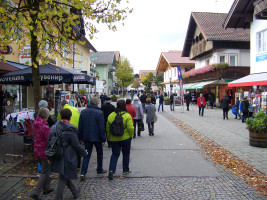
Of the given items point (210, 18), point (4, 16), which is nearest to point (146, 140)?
point (4, 16)

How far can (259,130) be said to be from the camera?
8.23 meters

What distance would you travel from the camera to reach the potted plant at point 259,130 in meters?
8.19

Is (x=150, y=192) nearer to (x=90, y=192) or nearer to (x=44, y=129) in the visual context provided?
(x=90, y=192)

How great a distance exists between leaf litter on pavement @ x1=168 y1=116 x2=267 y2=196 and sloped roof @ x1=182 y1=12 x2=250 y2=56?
19.6 metres

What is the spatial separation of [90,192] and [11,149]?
4.40 metres

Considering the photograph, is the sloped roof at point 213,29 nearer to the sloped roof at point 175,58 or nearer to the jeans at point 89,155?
the sloped roof at point 175,58

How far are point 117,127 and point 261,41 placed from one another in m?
15.6

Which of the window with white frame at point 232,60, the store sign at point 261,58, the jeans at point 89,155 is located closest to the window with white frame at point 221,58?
the window with white frame at point 232,60

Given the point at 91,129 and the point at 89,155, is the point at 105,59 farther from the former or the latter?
the point at 91,129

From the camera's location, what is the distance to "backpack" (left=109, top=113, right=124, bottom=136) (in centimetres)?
541

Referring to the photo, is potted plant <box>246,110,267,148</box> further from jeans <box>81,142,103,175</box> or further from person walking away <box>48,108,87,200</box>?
person walking away <box>48,108,87,200</box>

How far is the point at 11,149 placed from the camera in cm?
807

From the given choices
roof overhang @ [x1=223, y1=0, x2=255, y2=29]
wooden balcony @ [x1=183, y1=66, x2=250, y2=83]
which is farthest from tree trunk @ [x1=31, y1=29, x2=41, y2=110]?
wooden balcony @ [x1=183, y1=66, x2=250, y2=83]

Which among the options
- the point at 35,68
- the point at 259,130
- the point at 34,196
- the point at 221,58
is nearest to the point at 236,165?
the point at 259,130
